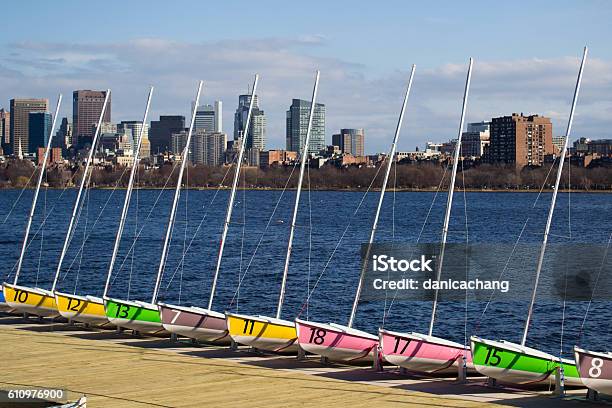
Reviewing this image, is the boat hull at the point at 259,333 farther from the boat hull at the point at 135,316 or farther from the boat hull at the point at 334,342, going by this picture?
the boat hull at the point at 135,316

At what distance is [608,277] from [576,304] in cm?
1307

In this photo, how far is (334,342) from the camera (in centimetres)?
2555

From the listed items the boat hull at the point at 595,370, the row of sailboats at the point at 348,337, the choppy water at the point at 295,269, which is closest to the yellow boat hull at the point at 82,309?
the row of sailboats at the point at 348,337

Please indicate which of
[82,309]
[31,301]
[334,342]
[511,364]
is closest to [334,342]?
[334,342]

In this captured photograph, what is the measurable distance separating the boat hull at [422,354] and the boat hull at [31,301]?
12.2 meters

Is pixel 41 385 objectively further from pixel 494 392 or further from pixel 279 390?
pixel 494 392

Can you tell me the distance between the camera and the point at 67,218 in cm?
14088

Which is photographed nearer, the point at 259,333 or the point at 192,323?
the point at 259,333

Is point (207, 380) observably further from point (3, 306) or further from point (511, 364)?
point (3, 306)

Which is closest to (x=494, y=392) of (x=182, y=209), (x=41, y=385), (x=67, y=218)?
(x=41, y=385)

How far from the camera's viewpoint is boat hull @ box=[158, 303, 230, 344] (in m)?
28.3

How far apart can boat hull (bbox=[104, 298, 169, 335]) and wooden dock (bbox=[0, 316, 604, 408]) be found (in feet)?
1.96

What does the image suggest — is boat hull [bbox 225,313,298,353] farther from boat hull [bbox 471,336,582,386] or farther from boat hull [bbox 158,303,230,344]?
boat hull [bbox 471,336,582,386]

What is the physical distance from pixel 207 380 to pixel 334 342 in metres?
3.39
